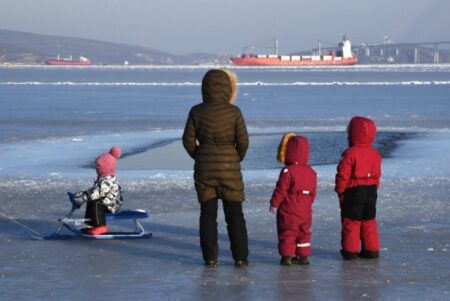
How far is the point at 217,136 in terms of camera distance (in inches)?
282

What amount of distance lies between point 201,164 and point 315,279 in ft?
3.62

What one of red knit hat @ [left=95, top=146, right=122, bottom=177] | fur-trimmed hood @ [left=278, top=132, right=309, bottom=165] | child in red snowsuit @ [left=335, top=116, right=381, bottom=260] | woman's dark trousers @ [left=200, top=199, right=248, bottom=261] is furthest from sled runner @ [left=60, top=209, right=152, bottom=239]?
child in red snowsuit @ [left=335, top=116, right=381, bottom=260]

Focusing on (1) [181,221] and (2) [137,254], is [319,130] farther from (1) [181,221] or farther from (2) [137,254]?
(2) [137,254]

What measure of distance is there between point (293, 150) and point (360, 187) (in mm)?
587

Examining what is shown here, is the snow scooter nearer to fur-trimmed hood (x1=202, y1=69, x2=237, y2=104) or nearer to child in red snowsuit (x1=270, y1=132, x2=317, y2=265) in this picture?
child in red snowsuit (x1=270, y1=132, x2=317, y2=265)

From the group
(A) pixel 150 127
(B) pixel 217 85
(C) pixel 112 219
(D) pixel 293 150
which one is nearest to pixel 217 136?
(B) pixel 217 85

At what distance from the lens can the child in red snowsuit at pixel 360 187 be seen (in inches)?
299

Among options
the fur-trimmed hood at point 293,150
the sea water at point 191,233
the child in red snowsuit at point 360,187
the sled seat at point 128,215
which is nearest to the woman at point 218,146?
the sea water at point 191,233

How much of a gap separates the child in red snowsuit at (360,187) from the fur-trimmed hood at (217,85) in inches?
39.1

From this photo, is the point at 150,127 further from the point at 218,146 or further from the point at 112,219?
the point at 218,146

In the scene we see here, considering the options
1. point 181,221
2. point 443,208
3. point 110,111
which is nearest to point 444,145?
point 443,208

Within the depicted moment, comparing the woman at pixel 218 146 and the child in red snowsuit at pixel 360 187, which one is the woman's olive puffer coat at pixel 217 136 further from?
the child in red snowsuit at pixel 360 187

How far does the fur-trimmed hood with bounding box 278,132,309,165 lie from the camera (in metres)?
7.43

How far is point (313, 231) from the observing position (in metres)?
8.85
